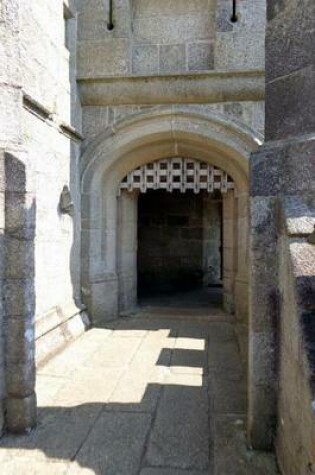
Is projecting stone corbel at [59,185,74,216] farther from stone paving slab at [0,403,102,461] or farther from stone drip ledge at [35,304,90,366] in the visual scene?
stone paving slab at [0,403,102,461]

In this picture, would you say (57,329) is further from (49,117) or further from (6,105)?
(6,105)

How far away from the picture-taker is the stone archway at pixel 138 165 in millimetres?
4137

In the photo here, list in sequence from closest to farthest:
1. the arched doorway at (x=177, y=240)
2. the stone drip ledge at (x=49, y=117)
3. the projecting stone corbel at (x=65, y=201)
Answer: the stone drip ledge at (x=49, y=117) < the projecting stone corbel at (x=65, y=201) < the arched doorway at (x=177, y=240)

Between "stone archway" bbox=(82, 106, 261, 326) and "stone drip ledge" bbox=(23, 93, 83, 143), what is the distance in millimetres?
340

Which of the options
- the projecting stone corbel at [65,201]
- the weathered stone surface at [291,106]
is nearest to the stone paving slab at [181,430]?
the weathered stone surface at [291,106]

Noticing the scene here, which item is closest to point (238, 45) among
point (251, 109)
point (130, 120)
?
point (251, 109)

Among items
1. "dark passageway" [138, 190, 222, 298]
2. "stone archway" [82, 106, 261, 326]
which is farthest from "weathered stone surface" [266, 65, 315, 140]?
"dark passageway" [138, 190, 222, 298]

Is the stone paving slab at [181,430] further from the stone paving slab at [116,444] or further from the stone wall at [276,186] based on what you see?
the stone wall at [276,186]

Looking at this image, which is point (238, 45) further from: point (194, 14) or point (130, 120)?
point (130, 120)

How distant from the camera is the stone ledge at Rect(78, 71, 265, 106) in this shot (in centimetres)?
399

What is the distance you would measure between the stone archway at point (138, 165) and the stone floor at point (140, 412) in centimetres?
75

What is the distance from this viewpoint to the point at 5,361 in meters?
2.09

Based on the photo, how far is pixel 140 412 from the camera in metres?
2.30

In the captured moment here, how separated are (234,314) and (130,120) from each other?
8.42ft
